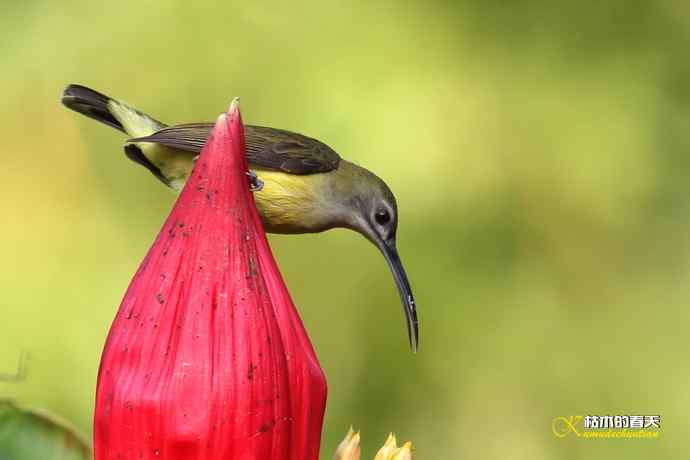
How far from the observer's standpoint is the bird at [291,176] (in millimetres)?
1634

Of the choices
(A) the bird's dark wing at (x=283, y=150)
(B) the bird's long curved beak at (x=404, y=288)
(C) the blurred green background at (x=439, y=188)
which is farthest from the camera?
(C) the blurred green background at (x=439, y=188)

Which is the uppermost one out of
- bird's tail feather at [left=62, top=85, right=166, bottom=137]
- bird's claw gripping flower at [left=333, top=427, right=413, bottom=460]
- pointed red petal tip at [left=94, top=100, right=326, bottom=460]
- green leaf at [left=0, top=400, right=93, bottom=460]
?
bird's tail feather at [left=62, top=85, right=166, bottom=137]

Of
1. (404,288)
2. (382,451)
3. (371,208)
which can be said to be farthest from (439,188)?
(382,451)

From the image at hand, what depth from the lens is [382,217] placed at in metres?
→ 1.83

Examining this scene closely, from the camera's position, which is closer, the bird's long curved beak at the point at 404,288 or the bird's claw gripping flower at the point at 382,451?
the bird's claw gripping flower at the point at 382,451

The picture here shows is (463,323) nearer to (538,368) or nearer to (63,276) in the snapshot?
(538,368)

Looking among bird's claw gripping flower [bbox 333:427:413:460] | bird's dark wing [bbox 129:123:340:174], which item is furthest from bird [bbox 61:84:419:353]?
bird's claw gripping flower [bbox 333:427:413:460]

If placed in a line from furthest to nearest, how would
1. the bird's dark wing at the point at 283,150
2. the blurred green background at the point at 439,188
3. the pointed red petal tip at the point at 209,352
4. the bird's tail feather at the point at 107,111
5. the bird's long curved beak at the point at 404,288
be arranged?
the blurred green background at the point at 439,188 < the bird's dark wing at the point at 283,150 < the bird's tail feather at the point at 107,111 < the bird's long curved beak at the point at 404,288 < the pointed red petal tip at the point at 209,352

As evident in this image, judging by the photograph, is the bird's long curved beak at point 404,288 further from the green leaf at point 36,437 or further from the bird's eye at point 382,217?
the green leaf at point 36,437

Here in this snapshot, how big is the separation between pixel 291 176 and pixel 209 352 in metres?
1.33

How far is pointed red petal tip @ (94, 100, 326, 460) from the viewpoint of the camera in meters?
0.56

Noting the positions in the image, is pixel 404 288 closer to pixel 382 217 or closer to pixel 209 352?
pixel 382 217

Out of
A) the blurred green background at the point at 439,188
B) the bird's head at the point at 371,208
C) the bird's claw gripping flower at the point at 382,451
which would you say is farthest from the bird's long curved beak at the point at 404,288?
the bird's claw gripping flower at the point at 382,451

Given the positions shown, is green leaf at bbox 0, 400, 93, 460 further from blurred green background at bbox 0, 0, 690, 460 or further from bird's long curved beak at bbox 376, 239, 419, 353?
blurred green background at bbox 0, 0, 690, 460
